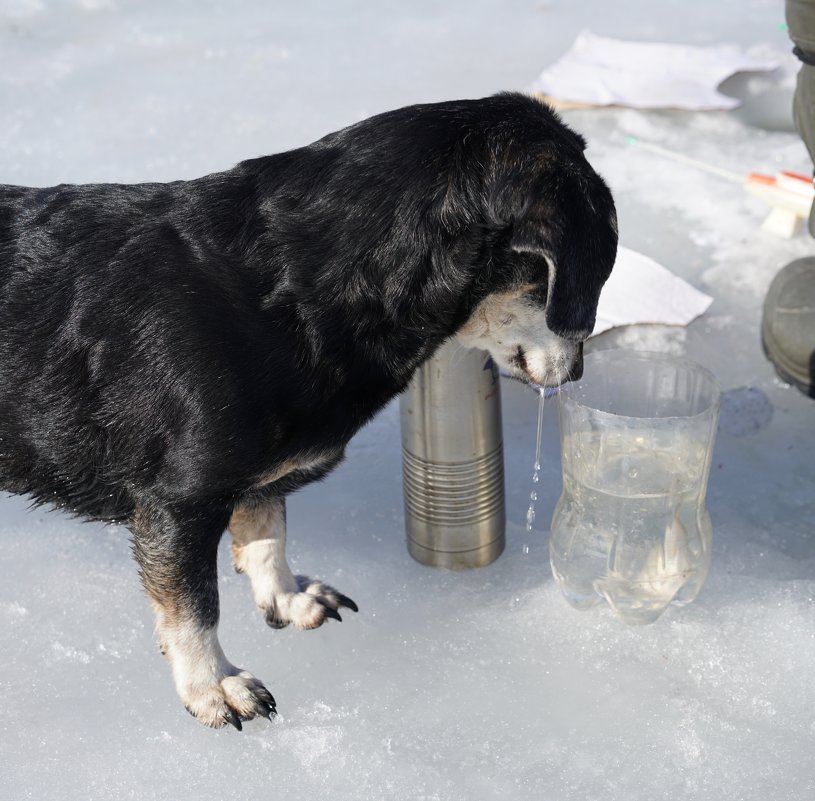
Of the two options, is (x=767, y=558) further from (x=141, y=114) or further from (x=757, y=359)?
(x=141, y=114)

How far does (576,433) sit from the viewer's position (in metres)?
2.87

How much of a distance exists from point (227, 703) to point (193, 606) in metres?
0.26

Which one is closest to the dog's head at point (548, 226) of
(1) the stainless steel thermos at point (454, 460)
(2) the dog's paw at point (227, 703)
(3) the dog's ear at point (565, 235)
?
(3) the dog's ear at point (565, 235)

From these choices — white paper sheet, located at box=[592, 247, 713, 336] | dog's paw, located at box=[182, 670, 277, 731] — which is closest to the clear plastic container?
dog's paw, located at box=[182, 670, 277, 731]

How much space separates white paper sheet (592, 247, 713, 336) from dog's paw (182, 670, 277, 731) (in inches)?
73.5

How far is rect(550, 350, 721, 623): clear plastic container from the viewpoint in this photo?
9.23 feet

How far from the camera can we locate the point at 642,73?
19.6 feet

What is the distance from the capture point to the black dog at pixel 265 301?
2.23 metres

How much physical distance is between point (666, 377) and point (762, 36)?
434 cm

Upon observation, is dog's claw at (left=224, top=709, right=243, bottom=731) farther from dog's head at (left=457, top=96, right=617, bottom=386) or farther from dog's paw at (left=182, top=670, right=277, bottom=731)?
dog's head at (left=457, top=96, right=617, bottom=386)

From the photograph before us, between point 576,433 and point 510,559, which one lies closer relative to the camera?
point 576,433

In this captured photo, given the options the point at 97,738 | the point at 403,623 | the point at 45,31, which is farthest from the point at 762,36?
the point at 97,738

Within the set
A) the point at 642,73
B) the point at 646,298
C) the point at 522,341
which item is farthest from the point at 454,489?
the point at 642,73

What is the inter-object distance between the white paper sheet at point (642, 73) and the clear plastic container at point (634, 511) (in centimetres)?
313
